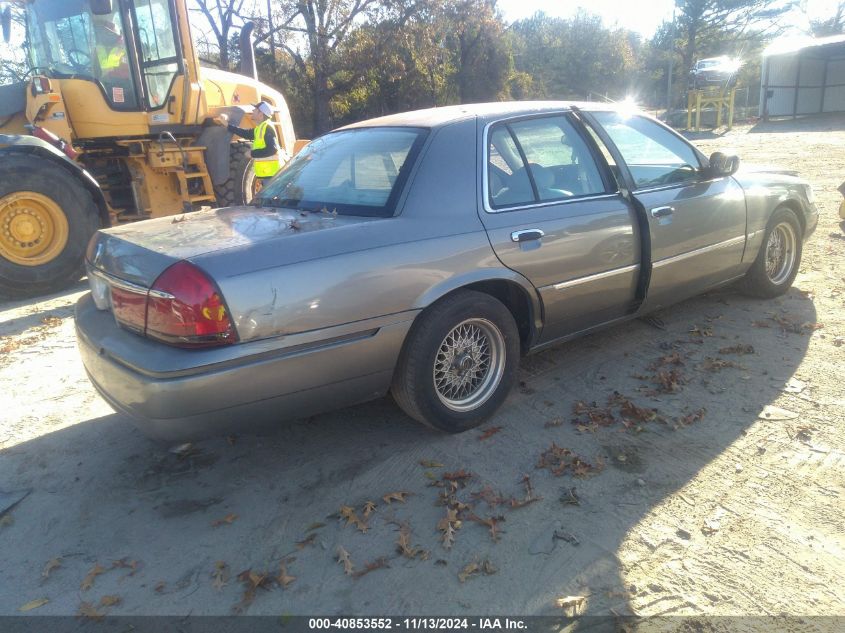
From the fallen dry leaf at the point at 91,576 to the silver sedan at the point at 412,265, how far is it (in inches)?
23.4

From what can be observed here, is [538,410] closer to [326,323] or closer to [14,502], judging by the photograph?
[326,323]

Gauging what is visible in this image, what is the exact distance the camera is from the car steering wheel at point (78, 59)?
26.2ft

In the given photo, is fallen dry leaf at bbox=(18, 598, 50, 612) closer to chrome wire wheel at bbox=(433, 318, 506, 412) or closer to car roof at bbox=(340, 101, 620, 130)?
chrome wire wheel at bbox=(433, 318, 506, 412)

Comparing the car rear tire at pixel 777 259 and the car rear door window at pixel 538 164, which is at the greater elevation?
the car rear door window at pixel 538 164

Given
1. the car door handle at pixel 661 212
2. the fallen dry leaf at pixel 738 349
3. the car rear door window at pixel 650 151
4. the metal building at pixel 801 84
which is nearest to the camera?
the car door handle at pixel 661 212

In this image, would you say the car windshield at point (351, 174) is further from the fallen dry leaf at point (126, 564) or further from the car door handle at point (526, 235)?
the fallen dry leaf at point (126, 564)

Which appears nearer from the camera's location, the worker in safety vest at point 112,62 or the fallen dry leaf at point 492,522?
the fallen dry leaf at point 492,522

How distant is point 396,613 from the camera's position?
2480 mm

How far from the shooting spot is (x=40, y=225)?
710 centimetres

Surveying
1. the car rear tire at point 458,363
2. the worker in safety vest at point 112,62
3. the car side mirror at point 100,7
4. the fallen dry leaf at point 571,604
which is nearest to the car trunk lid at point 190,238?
→ the car rear tire at point 458,363

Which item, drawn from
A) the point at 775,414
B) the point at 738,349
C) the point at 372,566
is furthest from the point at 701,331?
the point at 372,566

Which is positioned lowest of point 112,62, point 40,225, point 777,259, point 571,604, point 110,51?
point 571,604

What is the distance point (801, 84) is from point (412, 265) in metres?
29.6

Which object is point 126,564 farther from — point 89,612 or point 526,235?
point 526,235
